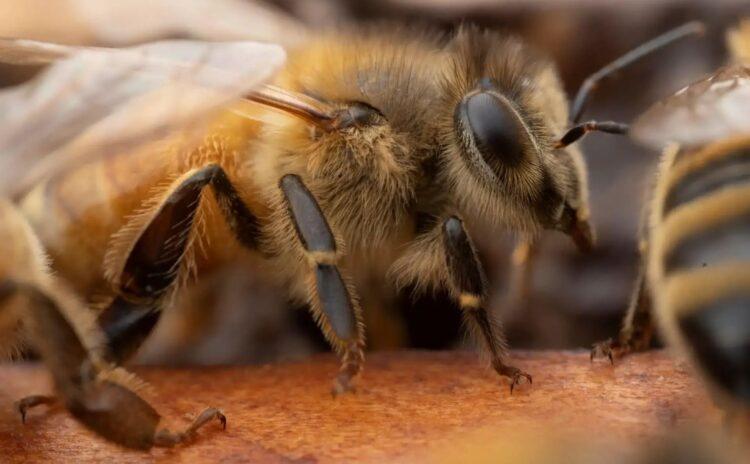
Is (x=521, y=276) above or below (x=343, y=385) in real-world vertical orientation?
above

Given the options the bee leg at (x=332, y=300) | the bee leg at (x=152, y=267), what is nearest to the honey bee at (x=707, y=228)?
the bee leg at (x=332, y=300)

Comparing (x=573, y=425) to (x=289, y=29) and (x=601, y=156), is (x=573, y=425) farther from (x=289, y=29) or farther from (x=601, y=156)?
(x=289, y=29)

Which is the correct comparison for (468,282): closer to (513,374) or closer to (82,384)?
(513,374)

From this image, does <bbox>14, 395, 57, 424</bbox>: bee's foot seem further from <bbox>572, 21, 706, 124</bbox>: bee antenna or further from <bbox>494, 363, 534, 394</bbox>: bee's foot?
<bbox>572, 21, 706, 124</bbox>: bee antenna

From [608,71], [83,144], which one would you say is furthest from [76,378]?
[608,71]

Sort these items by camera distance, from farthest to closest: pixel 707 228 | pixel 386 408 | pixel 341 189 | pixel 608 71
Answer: pixel 608 71, pixel 341 189, pixel 386 408, pixel 707 228

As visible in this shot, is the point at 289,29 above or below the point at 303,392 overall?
above

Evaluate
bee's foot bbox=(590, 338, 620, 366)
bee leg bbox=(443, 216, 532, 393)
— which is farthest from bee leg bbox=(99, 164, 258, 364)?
bee's foot bbox=(590, 338, 620, 366)

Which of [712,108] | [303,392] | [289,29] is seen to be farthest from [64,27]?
[712,108]
